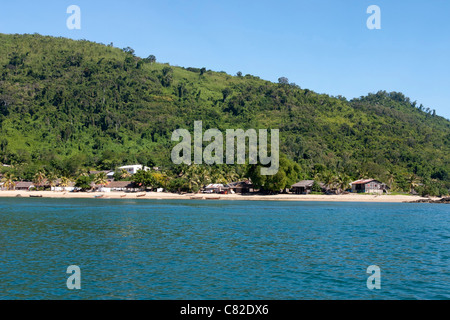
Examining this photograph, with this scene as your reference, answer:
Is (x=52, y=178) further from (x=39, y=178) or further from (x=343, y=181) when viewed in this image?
(x=343, y=181)

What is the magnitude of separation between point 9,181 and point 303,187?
97588 mm

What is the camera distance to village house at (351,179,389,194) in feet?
427

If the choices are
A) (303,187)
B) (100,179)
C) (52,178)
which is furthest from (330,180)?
(52,178)

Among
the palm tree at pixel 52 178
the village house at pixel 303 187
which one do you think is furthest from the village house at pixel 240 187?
the palm tree at pixel 52 178

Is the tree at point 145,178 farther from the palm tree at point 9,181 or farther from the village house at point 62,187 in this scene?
the palm tree at point 9,181

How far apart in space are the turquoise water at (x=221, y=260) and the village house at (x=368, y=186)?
262 ft

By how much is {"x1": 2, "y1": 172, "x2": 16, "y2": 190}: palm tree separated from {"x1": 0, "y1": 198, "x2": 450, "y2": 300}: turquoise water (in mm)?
97281

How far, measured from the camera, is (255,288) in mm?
23719

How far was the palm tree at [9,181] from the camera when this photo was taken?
5468 inches

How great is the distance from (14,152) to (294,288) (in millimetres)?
169926

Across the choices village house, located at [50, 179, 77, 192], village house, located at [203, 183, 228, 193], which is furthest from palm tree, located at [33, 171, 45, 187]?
village house, located at [203, 183, 228, 193]

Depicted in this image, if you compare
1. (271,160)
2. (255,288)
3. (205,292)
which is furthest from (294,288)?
(271,160)

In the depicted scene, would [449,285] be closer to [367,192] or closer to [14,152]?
[367,192]

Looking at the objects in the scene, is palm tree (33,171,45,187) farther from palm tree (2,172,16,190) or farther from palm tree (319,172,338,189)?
palm tree (319,172,338,189)
